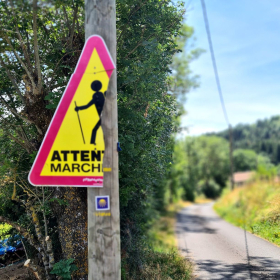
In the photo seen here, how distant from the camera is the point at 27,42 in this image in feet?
22.3

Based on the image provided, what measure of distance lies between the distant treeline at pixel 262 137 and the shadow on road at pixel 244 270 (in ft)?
308

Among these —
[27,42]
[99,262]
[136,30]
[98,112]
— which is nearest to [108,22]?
[98,112]

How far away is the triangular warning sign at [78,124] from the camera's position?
3.35 metres

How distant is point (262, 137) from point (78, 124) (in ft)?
433

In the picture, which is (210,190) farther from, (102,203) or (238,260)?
(102,203)

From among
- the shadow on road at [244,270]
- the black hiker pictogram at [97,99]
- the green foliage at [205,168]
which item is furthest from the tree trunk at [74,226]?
the green foliage at [205,168]

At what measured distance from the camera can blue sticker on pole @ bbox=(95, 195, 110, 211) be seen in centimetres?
328

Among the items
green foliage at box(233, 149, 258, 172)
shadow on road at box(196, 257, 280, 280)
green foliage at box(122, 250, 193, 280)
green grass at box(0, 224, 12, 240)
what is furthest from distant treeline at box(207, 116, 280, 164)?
green grass at box(0, 224, 12, 240)

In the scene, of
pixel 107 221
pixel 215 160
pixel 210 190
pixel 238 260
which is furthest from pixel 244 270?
pixel 215 160

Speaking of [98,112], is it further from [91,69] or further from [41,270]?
[41,270]

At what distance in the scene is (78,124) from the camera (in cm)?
336

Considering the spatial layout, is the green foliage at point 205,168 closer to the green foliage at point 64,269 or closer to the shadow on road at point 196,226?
the shadow on road at point 196,226

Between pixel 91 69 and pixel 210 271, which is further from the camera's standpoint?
pixel 210 271

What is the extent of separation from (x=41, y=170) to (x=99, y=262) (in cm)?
108
